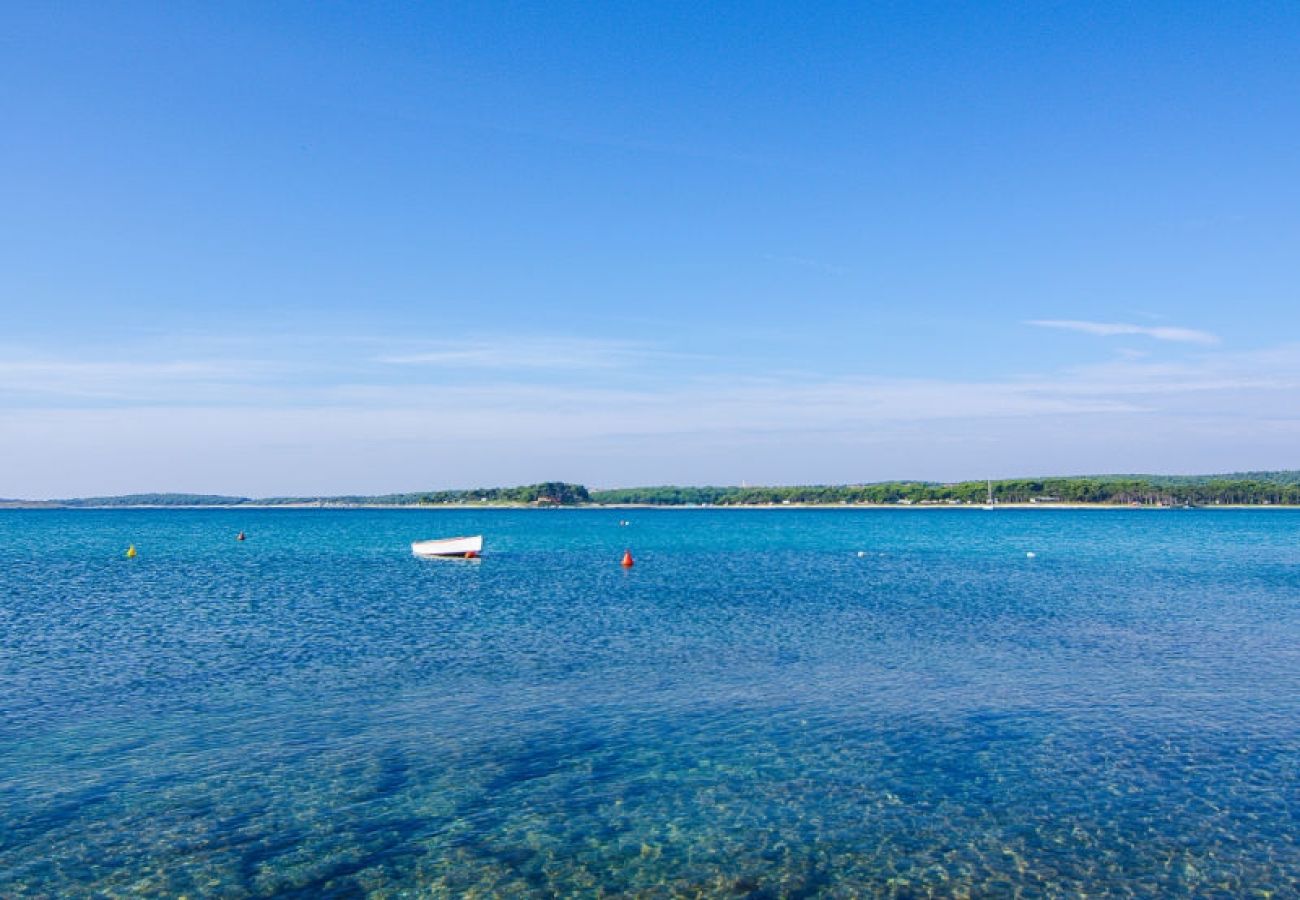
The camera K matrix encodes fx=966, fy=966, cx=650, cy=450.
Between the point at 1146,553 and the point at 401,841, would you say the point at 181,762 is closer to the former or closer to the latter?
the point at 401,841

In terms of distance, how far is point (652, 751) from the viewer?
63.5ft

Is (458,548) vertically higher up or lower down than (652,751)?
higher up

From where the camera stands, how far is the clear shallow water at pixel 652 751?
45.1ft

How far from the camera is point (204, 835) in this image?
1479 centimetres

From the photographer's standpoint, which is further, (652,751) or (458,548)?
(458,548)

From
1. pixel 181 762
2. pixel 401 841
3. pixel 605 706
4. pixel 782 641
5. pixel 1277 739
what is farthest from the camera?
pixel 782 641

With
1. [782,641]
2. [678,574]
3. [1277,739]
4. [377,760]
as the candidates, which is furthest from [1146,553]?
[377,760]

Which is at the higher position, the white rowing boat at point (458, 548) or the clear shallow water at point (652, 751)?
the white rowing boat at point (458, 548)

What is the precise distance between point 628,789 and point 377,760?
5.18 meters

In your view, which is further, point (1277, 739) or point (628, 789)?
point (1277, 739)

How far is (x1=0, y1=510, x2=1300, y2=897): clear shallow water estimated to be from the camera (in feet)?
45.1

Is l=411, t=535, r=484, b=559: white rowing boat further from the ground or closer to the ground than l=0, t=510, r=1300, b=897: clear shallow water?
further from the ground

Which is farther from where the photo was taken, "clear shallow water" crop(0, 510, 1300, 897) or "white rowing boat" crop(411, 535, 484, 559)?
"white rowing boat" crop(411, 535, 484, 559)

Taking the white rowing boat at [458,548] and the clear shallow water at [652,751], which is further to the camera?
the white rowing boat at [458,548]
